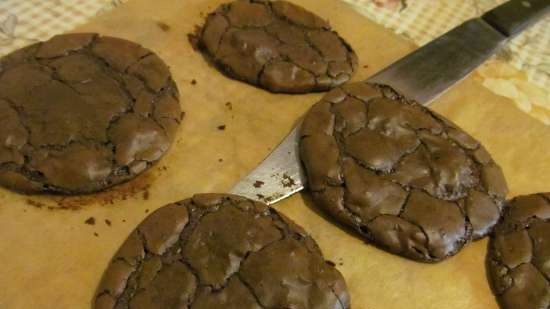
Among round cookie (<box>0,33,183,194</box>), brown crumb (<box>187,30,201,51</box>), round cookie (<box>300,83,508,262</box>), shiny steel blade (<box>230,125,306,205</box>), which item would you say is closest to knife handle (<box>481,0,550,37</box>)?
round cookie (<box>300,83,508,262</box>)

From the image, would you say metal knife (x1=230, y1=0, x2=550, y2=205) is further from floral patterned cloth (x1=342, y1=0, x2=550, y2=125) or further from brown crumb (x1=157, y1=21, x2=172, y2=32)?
brown crumb (x1=157, y1=21, x2=172, y2=32)

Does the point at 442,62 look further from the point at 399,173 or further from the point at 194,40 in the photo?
the point at 194,40

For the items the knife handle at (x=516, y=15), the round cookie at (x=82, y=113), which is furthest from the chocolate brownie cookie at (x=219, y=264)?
the knife handle at (x=516, y=15)

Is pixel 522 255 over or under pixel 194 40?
under

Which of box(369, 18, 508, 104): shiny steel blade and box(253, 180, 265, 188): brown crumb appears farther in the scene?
box(369, 18, 508, 104): shiny steel blade

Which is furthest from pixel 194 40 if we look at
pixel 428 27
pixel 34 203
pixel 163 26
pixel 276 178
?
pixel 428 27

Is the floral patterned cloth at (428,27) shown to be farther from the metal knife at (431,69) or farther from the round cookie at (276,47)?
the round cookie at (276,47)

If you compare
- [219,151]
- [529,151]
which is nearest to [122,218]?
[219,151]
